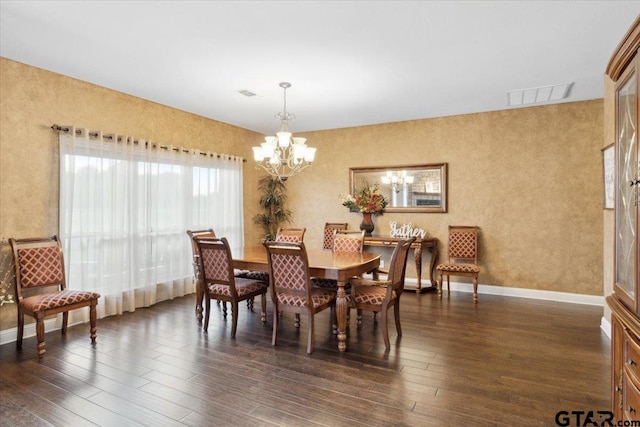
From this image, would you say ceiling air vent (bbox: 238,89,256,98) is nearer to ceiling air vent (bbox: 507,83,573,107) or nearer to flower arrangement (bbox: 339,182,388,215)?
flower arrangement (bbox: 339,182,388,215)

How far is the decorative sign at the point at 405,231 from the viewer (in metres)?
5.90

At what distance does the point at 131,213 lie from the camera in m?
4.57

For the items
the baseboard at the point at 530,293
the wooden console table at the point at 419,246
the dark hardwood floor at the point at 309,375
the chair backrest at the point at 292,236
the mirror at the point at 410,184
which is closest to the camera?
the dark hardwood floor at the point at 309,375

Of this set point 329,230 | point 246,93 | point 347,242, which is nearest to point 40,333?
point 347,242

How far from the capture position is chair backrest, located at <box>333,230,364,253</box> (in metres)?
4.46

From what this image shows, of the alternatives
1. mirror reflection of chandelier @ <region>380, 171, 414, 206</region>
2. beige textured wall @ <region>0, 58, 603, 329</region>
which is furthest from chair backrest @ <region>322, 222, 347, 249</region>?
mirror reflection of chandelier @ <region>380, 171, 414, 206</region>

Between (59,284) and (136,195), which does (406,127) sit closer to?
(136,195)

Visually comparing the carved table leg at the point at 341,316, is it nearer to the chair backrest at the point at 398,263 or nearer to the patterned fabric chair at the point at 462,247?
the chair backrest at the point at 398,263

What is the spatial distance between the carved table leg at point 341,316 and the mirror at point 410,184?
3228 millimetres

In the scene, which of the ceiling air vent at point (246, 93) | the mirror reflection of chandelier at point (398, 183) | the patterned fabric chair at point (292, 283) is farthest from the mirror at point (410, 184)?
the patterned fabric chair at point (292, 283)

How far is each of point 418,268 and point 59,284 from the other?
15.0 ft

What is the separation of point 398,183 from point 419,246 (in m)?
1.27

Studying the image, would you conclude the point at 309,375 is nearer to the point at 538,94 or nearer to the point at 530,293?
the point at 530,293

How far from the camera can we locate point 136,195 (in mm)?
4641
